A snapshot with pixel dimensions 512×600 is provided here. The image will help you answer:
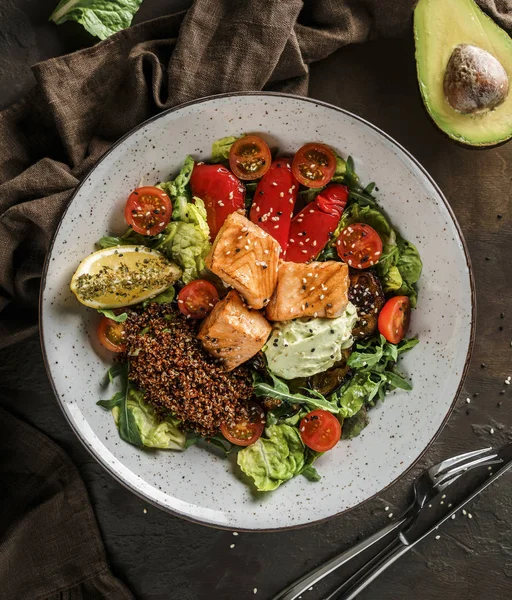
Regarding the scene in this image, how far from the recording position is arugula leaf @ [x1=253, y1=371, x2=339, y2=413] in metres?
3.09

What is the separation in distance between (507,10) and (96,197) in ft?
7.87

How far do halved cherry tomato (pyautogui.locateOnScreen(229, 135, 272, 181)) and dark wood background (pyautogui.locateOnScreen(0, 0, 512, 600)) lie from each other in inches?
22.6

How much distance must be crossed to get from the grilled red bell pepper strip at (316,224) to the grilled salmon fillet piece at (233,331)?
41cm

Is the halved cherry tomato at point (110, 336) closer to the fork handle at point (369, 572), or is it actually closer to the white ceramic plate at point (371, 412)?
the white ceramic plate at point (371, 412)

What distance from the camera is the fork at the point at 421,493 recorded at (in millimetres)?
3395

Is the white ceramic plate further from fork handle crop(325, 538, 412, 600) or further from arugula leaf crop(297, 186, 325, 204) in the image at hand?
fork handle crop(325, 538, 412, 600)

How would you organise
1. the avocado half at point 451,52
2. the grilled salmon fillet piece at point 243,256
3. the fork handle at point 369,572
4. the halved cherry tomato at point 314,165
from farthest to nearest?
1. the fork handle at point 369,572
2. the halved cherry tomato at point 314,165
3. the avocado half at point 451,52
4. the grilled salmon fillet piece at point 243,256

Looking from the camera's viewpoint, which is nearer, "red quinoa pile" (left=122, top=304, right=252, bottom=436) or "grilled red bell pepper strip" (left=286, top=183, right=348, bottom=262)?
"red quinoa pile" (left=122, top=304, right=252, bottom=436)

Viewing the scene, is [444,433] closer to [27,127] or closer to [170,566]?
[170,566]

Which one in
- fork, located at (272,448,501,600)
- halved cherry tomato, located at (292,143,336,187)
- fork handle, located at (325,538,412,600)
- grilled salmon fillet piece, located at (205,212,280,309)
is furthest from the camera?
fork handle, located at (325,538,412,600)

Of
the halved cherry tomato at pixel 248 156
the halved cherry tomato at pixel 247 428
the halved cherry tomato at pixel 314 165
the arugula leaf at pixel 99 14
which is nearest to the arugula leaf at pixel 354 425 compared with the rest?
the halved cherry tomato at pixel 247 428

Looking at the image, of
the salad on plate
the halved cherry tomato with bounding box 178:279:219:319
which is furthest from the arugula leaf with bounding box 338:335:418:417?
the halved cherry tomato with bounding box 178:279:219:319

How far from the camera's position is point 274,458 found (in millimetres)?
3184

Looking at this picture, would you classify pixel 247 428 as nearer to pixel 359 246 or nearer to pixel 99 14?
pixel 359 246
